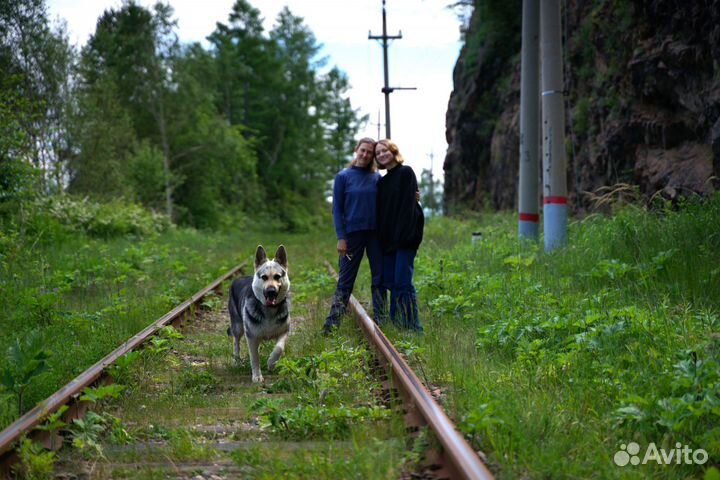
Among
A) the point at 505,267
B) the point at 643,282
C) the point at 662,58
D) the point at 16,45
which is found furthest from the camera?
the point at 16,45

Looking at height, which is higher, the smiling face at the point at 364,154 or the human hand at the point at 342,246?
the smiling face at the point at 364,154

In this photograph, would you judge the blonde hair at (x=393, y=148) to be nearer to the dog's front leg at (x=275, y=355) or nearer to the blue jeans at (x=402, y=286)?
the blue jeans at (x=402, y=286)

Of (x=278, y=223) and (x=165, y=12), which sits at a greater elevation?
(x=165, y=12)

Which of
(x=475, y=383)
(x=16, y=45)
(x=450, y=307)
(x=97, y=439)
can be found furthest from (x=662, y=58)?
(x=16, y=45)

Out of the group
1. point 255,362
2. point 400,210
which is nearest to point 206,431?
point 255,362

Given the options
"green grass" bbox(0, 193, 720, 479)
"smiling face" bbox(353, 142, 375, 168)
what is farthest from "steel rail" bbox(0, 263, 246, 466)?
"smiling face" bbox(353, 142, 375, 168)

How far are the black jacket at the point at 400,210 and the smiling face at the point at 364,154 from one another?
27cm

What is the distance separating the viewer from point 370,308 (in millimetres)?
9422

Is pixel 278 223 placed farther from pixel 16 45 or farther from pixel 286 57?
pixel 16 45

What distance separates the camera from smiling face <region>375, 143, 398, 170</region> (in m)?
7.66

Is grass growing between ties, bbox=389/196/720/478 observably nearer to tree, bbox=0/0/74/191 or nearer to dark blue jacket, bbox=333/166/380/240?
dark blue jacket, bbox=333/166/380/240

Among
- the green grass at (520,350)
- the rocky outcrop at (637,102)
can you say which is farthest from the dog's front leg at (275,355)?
the rocky outcrop at (637,102)

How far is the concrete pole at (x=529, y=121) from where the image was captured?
13.1 metres

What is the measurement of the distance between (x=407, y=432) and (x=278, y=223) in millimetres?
50233
